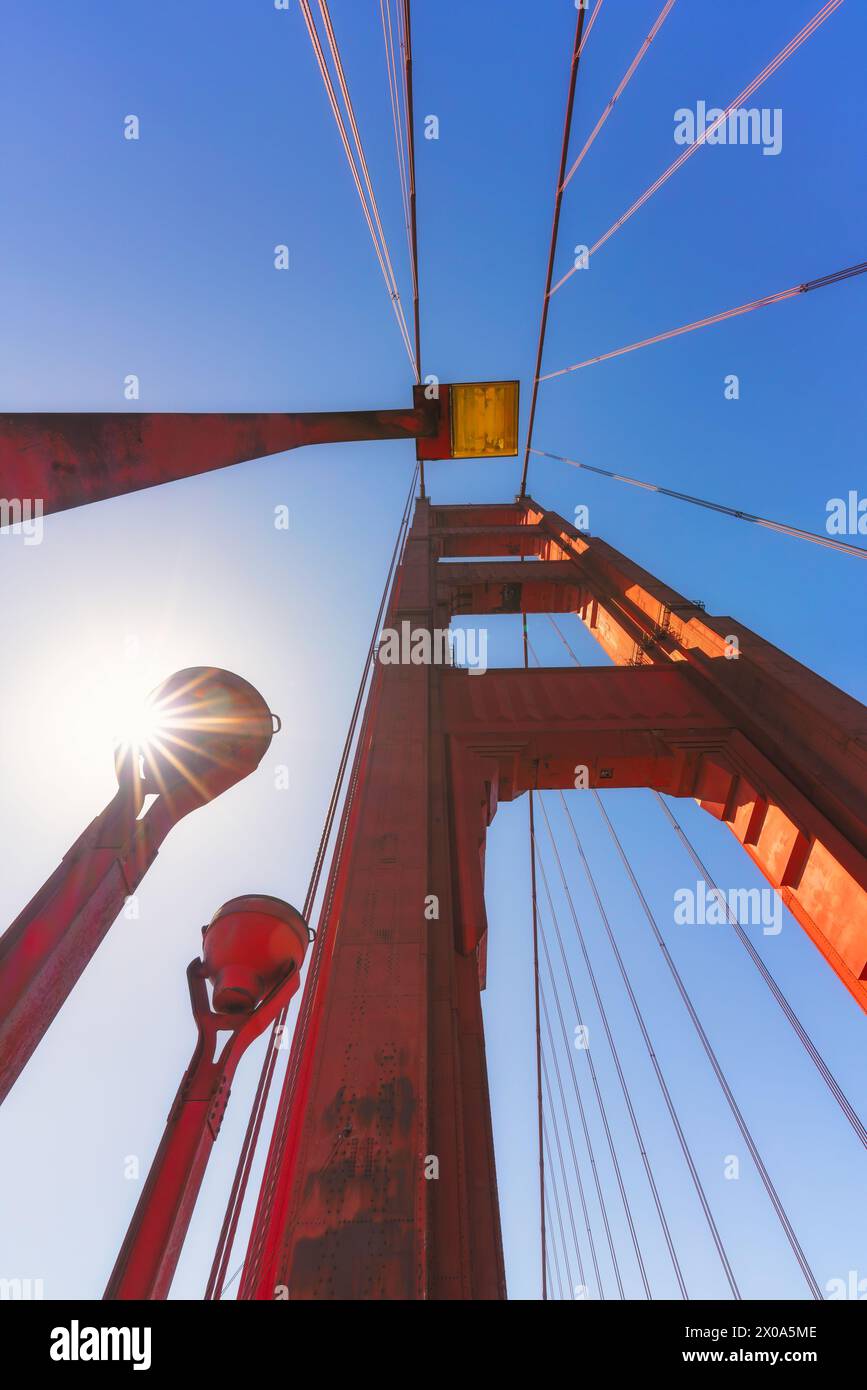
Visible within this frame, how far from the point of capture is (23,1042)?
8.65 feet

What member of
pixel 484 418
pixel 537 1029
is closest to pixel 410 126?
pixel 484 418

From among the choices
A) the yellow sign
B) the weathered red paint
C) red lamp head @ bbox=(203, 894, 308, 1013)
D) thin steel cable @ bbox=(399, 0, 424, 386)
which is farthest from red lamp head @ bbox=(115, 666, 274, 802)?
thin steel cable @ bbox=(399, 0, 424, 386)

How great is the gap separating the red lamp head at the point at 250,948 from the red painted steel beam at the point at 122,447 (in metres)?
2.75

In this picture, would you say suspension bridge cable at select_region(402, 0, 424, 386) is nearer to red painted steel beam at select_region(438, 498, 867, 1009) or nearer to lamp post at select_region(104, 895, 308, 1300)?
red painted steel beam at select_region(438, 498, 867, 1009)

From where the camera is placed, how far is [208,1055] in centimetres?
344

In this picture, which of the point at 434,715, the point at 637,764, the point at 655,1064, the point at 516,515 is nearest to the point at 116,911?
the point at 434,715

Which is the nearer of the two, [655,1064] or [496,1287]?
[496,1287]

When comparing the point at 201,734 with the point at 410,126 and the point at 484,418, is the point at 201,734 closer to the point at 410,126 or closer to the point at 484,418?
the point at 484,418

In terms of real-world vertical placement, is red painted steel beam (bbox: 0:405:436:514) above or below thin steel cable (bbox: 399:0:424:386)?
below

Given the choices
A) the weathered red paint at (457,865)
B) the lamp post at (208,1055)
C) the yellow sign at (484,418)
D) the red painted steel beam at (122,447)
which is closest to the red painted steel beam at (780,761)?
the weathered red paint at (457,865)

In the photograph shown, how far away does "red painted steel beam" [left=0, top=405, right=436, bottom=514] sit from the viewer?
2.27 metres

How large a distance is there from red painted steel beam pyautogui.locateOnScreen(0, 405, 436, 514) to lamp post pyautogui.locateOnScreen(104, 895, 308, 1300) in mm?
2800
